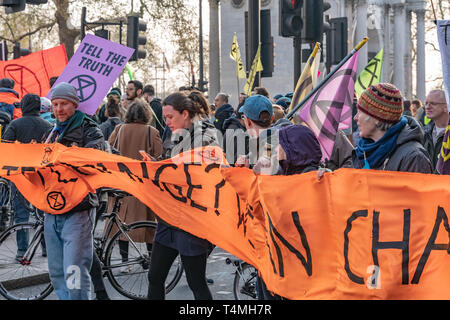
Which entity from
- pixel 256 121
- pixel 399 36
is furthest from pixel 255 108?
pixel 399 36

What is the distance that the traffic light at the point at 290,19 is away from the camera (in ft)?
35.1

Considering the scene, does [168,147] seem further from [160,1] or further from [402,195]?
[160,1]

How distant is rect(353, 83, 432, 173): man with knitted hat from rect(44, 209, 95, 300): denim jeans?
202cm

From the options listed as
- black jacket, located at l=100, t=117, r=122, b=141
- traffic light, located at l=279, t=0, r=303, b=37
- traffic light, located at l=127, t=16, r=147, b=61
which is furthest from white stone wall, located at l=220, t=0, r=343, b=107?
traffic light, located at l=279, t=0, r=303, b=37

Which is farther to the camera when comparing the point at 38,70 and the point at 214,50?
the point at 214,50

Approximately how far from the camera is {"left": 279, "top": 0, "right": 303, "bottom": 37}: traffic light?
10711 mm

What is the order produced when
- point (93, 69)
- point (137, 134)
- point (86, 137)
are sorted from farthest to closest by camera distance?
point (137, 134) → point (93, 69) → point (86, 137)

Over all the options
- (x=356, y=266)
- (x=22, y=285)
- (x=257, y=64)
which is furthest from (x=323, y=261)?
(x=257, y=64)

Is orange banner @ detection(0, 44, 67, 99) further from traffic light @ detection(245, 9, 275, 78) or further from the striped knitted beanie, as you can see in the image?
the striped knitted beanie

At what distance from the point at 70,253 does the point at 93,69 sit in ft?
8.30

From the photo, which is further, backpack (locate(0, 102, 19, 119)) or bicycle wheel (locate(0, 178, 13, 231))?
backpack (locate(0, 102, 19, 119))

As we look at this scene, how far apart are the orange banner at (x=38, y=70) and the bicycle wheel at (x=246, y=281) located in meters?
7.55

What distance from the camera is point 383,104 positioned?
4.60 m

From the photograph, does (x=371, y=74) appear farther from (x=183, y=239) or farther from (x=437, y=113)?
(x=183, y=239)
